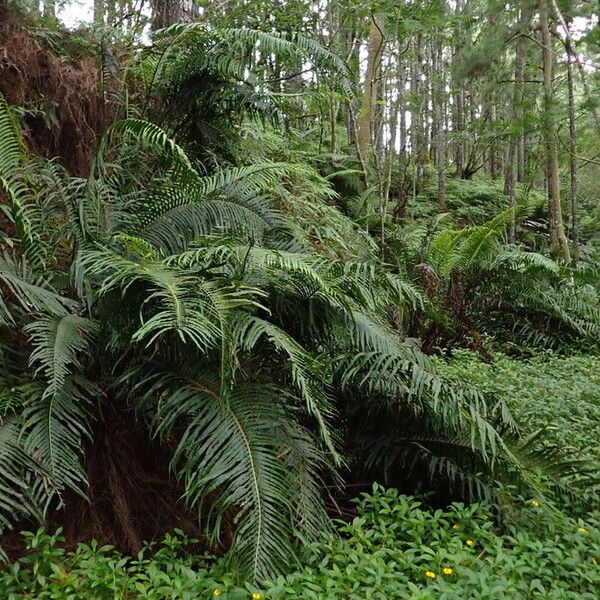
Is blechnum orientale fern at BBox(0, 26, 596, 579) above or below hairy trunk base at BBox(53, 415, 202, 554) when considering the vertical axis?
above

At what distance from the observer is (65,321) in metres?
2.79

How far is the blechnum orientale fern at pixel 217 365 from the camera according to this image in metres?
2.44

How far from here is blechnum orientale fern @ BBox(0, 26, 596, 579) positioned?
96.2 inches

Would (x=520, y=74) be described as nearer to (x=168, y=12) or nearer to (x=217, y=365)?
(x=168, y=12)

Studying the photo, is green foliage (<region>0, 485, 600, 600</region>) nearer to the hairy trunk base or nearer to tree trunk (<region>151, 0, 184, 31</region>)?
the hairy trunk base

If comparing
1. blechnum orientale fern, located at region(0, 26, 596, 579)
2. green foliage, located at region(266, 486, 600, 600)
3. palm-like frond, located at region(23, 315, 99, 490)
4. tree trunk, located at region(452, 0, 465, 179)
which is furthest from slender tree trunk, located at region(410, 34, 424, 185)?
palm-like frond, located at region(23, 315, 99, 490)

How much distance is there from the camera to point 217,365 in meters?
2.67

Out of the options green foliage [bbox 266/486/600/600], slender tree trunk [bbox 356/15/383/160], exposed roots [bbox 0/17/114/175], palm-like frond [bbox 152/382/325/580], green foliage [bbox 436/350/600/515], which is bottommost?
green foliage [bbox 266/486/600/600]

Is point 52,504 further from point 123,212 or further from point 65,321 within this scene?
point 123,212

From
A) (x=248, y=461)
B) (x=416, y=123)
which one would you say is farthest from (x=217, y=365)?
(x=416, y=123)

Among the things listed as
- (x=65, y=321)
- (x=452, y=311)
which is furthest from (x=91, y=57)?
(x=452, y=311)

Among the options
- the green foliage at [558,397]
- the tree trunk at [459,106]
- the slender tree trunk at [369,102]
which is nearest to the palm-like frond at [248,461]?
the green foliage at [558,397]

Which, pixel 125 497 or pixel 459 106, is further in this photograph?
pixel 459 106

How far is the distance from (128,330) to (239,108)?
8.56 ft
